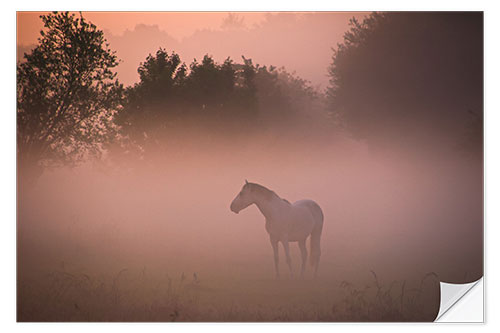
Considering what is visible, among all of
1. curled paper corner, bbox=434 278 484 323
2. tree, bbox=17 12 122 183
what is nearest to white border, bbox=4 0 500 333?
curled paper corner, bbox=434 278 484 323

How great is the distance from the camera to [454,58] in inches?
246

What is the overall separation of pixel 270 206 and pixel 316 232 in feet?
1.96

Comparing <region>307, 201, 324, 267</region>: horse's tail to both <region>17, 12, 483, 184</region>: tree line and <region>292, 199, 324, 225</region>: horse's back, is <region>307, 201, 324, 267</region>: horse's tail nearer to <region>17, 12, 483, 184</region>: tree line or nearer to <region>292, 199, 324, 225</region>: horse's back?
<region>292, 199, 324, 225</region>: horse's back

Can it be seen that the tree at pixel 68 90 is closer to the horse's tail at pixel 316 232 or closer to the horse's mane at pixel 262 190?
the horse's mane at pixel 262 190

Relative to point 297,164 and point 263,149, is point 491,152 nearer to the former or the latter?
point 297,164

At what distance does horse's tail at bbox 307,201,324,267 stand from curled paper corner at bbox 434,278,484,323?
Answer: 1415 millimetres

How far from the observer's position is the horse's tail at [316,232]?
6.24m

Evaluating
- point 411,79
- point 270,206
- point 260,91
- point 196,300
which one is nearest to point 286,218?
point 270,206

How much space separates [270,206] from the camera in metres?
6.21

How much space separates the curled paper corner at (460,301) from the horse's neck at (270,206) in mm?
1984

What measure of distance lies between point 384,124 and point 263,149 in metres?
1.40

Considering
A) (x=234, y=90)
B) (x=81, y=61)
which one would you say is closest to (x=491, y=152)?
(x=234, y=90)

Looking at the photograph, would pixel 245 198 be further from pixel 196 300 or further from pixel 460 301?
pixel 460 301
